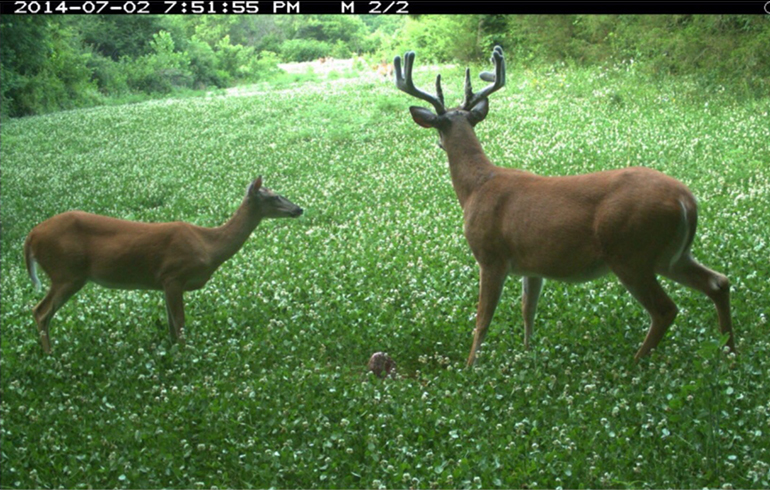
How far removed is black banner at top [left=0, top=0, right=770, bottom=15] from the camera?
977cm

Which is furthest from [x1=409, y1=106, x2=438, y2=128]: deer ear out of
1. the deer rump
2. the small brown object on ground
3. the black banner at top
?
the black banner at top

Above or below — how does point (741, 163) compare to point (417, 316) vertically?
above

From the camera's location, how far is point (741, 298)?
22.8ft

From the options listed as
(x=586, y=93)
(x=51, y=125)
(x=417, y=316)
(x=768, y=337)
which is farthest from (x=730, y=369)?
(x=51, y=125)

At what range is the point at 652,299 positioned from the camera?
5.87 m

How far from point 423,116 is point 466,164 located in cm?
53

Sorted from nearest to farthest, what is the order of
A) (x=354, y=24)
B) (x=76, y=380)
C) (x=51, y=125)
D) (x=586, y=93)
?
(x=76, y=380), (x=586, y=93), (x=51, y=125), (x=354, y=24)

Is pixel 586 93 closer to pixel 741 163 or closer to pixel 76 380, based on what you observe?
pixel 741 163

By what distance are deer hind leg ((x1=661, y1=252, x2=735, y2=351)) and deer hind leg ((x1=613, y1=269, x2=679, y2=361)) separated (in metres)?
0.22

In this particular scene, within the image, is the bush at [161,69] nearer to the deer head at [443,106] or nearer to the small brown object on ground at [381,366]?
the deer head at [443,106]

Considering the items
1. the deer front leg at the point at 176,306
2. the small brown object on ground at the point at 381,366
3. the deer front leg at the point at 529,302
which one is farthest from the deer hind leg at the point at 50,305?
the deer front leg at the point at 529,302

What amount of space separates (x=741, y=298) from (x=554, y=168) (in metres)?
5.91

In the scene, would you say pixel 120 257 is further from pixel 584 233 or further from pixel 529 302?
pixel 584 233

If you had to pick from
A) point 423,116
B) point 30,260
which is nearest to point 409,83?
point 423,116
